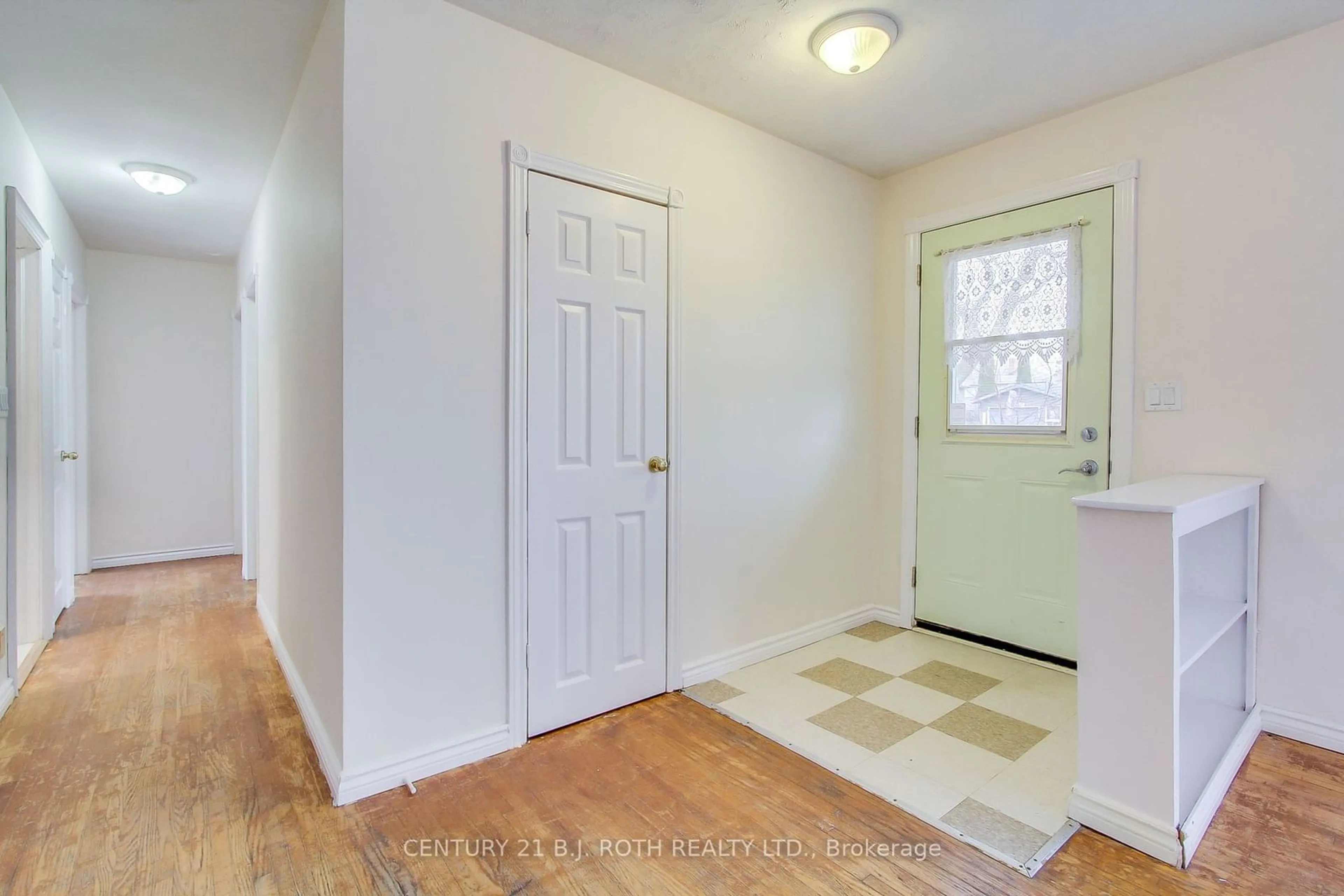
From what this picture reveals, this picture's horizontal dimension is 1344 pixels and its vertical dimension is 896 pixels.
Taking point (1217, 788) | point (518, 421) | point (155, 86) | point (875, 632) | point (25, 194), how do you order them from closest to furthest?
1. point (1217, 788)
2. point (518, 421)
3. point (155, 86)
4. point (25, 194)
5. point (875, 632)

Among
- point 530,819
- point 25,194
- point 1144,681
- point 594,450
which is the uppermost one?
point 25,194

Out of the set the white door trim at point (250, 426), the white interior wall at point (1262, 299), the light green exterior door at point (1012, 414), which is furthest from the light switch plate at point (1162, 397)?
the white door trim at point (250, 426)

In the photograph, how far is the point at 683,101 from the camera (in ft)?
8.67

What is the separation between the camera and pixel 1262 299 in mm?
2340

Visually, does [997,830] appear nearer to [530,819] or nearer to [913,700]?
[913,700]

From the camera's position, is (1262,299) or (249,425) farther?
(249,425)

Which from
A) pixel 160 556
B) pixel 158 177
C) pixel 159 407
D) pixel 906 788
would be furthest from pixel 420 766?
pixel 159 407

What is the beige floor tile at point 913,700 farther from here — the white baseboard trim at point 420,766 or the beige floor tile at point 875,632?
the white baseboard trim at point 420,766

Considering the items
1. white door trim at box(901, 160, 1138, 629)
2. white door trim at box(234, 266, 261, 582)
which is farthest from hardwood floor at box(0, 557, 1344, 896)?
white door trim at box(234, 266, 261, 582)

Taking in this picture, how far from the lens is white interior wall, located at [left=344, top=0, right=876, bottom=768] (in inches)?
75.8

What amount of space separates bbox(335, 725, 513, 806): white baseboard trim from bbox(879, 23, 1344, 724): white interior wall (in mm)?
2652

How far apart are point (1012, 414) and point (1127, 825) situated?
1.80 meters

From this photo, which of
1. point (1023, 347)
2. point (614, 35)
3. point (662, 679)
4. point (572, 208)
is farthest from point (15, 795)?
point (1023, 347)

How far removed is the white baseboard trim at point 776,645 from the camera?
2.74 m
